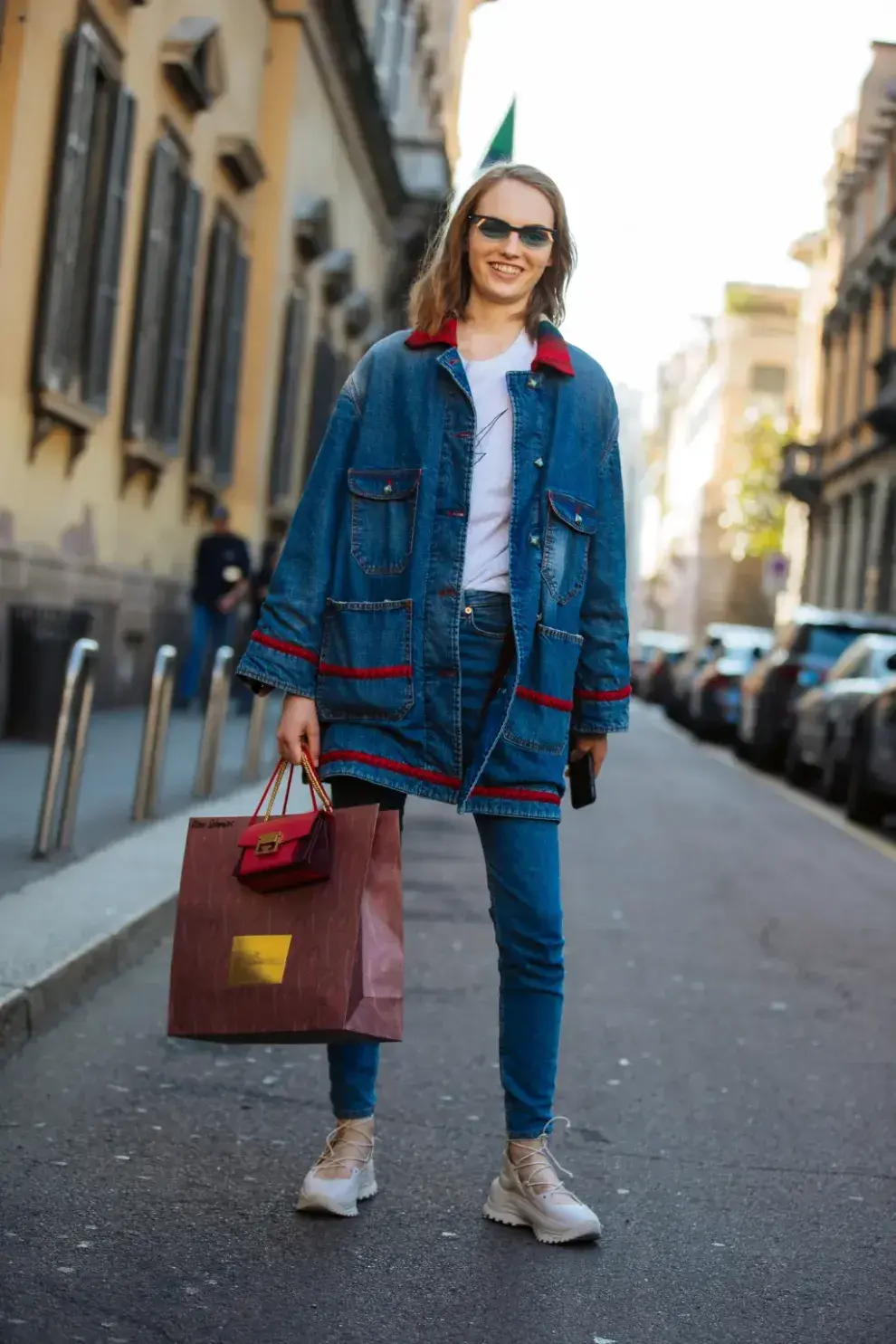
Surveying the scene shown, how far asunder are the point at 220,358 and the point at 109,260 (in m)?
5.54

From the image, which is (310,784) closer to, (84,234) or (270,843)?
(270,843)

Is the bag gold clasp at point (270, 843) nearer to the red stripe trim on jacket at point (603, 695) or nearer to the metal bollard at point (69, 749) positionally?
the red stripe trim on jacket at point (603, 695)

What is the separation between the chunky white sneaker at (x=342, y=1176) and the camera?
386cm

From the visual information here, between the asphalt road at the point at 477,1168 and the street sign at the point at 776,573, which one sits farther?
the street sign at the point at 776,573

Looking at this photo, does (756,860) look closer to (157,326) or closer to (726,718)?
(157,326)

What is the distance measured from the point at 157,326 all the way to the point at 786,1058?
39.6ft

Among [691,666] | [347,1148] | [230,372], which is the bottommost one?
[347,1148]

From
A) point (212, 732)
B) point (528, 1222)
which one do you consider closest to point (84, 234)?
point (212, 732)

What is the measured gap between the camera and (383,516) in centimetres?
387

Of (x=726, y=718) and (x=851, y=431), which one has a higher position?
(x=851, y=431)

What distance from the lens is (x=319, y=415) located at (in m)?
26.3

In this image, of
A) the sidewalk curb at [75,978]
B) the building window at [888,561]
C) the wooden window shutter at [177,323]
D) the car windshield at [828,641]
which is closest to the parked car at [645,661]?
the building window at [888,561]

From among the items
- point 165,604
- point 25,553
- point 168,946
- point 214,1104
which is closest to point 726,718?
point 165,604

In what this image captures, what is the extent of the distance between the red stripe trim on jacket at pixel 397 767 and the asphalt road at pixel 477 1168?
33.4 inches
